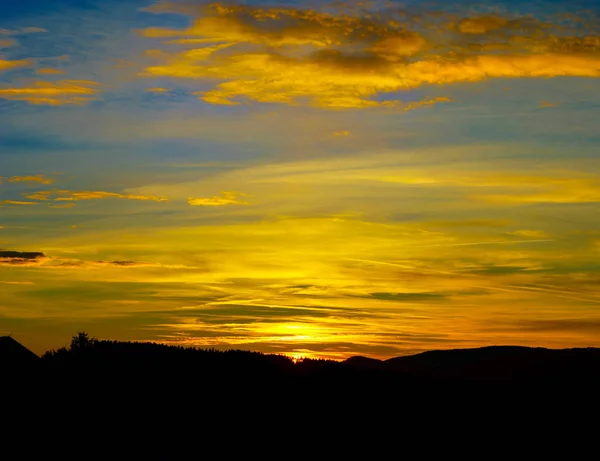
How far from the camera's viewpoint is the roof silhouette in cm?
5516

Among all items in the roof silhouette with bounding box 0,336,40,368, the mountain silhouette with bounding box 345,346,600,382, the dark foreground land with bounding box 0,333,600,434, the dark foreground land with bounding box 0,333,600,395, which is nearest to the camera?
the dark foreground land with bounding box 0,333,600,434

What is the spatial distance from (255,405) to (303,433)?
12.3 ft

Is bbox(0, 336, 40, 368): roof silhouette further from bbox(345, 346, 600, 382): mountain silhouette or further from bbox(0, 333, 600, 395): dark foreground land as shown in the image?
bbox(345, 346, 600, 382): mountain silhouette

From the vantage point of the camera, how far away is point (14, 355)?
5703 cm

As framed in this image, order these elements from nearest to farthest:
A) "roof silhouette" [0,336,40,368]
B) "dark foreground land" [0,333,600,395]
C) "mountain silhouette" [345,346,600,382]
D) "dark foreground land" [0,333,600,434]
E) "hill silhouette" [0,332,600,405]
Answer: "dark foreground land" [0,333,600,434] → "hill silhouette" [0,332,600,405] → "dark foreground land" [0,333,600,395] → "roof silhouette" [0,336,40,368] → "mountain silhouette" [345,346,600,382]

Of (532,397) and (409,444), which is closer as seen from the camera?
(409,444)

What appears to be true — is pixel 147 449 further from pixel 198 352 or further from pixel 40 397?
pixel 198 352

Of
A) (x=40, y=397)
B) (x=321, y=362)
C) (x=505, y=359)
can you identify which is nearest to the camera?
(x=40, y=397)

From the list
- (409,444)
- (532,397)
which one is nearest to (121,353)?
(409,444)

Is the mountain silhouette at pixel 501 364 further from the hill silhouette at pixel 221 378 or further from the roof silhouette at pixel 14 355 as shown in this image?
the roof silhouette at pixel 14 355

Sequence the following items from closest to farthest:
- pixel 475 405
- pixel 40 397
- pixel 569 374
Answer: pixel 40 397 < pixel 475 405 < pixel 569 374

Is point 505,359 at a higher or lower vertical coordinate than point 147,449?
higher

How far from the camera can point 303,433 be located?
1839 inches

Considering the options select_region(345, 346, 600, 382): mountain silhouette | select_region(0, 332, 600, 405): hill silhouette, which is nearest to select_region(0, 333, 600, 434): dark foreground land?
select_region(0, 332, 600, 405): hill silhouette
